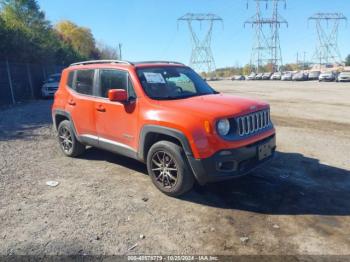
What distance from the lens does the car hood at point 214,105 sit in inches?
169

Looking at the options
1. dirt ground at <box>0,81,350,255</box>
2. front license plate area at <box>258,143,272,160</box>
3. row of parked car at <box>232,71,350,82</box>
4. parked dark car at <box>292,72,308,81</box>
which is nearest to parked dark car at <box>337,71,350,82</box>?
row of parked car at <box>232,71,350,82</box>

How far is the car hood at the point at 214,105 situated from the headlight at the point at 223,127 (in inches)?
3.2

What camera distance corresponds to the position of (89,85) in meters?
5.94

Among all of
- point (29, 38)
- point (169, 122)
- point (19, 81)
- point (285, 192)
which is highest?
point (29, 38)

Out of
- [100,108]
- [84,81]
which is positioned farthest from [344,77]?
[100,108]

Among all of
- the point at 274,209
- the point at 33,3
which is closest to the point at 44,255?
the point at 274,209

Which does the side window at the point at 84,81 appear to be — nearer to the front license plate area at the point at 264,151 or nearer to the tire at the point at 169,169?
the tire at the point at 169,169

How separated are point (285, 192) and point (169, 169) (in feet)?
5.84

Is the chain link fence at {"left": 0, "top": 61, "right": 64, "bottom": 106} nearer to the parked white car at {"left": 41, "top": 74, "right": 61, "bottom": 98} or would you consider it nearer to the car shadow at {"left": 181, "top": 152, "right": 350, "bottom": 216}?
the parked white car at {"left": 41, "top": 74, "right": 61, "bottom": 98}

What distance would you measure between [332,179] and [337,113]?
25.6 ft

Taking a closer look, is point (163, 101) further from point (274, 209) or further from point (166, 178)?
point (274, 209)

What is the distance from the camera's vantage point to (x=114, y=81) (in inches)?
214

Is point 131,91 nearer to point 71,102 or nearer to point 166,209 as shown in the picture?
point 71,102

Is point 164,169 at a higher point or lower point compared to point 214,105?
lower
